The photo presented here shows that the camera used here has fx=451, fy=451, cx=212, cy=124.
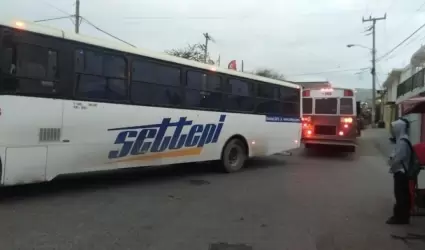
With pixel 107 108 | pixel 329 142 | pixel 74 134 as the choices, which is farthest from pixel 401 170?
pixel 329 142

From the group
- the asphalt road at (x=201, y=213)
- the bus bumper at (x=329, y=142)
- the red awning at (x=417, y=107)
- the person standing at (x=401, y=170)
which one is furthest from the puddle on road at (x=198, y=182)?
the bus bumper at (x=329, y=142)

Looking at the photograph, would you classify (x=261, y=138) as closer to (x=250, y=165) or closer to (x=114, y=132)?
(x=250, y=165)

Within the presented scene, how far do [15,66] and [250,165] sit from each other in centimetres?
875

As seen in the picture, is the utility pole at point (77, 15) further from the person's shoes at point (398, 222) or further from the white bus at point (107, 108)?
the person's shoes at point (398, 222)

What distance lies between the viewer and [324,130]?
691 inches

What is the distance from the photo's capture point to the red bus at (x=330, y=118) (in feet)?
56.4

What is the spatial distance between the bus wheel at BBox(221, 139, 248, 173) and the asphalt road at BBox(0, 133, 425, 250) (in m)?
0.40

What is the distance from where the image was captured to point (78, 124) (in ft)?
27.1

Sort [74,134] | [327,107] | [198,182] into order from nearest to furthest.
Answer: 1. [74,134]
2. [198,182]
3. [327,107]

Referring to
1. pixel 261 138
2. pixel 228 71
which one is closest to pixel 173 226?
pixel 228 71

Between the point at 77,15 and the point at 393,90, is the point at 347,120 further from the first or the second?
the point at 393,90

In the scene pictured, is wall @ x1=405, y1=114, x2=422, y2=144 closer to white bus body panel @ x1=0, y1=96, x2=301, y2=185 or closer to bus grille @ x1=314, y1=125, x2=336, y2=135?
white bus body panel @ x1=0, y1=96, x2=301, y2=185

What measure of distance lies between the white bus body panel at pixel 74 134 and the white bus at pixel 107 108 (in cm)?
2

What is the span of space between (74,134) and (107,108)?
87 cm
